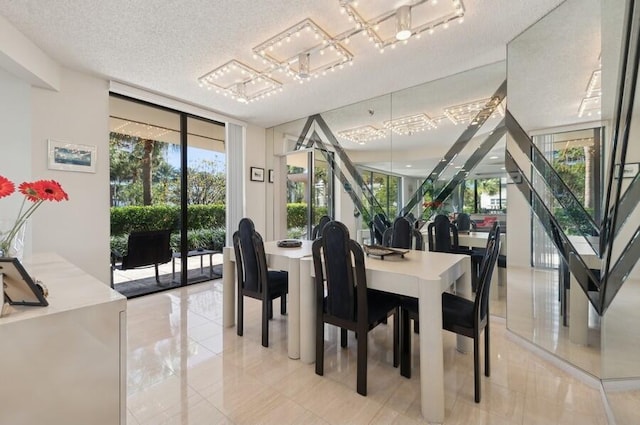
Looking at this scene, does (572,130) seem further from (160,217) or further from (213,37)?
(160,217)

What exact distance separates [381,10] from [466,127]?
1826mm

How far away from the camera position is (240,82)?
3486 mm

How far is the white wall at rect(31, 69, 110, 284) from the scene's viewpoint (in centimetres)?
307

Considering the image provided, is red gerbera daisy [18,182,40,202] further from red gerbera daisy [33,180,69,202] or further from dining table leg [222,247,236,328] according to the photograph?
dining table leg [222,247,236,328]

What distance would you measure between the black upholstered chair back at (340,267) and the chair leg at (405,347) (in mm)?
429

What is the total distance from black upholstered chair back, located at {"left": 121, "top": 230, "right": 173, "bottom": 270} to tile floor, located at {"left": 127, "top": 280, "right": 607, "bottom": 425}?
4.27ft

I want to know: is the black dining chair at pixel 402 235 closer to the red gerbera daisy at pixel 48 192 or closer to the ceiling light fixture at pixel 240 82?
the ceiling light fixture at pixel 240 82

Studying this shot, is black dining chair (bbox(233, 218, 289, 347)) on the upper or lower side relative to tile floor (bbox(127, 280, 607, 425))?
upper

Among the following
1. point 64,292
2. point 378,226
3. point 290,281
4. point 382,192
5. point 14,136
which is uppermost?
point 14,136

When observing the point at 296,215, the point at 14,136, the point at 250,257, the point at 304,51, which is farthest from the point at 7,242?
the point at 296,215

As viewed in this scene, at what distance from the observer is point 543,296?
265cm

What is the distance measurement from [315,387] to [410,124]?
334 centimetres

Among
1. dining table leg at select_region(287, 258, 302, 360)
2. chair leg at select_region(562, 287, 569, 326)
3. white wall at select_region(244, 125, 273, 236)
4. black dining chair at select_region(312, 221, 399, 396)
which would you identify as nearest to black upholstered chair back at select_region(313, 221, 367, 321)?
black dining chair at select_region(312, 221, 399, 396)

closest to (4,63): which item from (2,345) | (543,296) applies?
(2,345)
